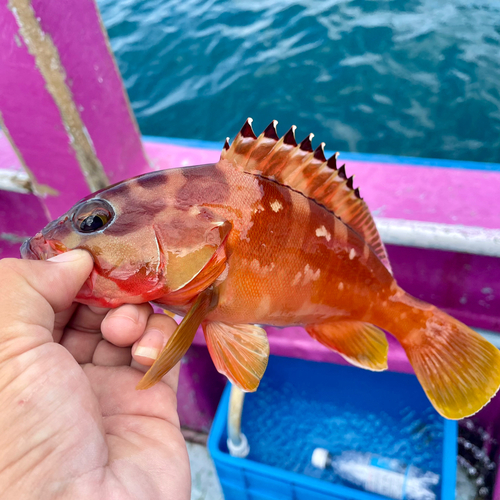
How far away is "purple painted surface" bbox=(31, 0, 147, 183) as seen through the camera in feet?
5.97

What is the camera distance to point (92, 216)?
1134 millimetres

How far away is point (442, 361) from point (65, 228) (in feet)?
4.20

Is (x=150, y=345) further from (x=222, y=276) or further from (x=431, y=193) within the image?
(x=431, y=193)

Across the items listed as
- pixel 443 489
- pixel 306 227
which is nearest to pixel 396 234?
pixel 306 227

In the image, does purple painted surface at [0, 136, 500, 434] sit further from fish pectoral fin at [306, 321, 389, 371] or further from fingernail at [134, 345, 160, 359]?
fingernail at [134, 345, 160, 359]

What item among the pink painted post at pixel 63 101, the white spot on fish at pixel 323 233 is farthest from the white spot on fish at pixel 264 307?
the pink painted post at pixel 63 101

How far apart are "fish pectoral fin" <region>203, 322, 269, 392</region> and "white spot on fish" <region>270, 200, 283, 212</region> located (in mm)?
385

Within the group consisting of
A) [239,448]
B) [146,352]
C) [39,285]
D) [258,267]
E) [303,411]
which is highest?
[39,285]

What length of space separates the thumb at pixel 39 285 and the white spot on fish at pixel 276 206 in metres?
0.52

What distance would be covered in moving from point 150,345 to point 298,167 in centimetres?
69

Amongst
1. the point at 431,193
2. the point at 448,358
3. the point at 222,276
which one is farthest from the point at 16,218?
the point at 448,358

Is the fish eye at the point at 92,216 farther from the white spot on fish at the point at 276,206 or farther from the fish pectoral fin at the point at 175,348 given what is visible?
the white spot on fish at the point at 276,206

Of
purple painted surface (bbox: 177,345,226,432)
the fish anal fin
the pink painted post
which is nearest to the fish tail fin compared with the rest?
the fish anal fin

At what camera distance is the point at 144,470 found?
3.56 ft
